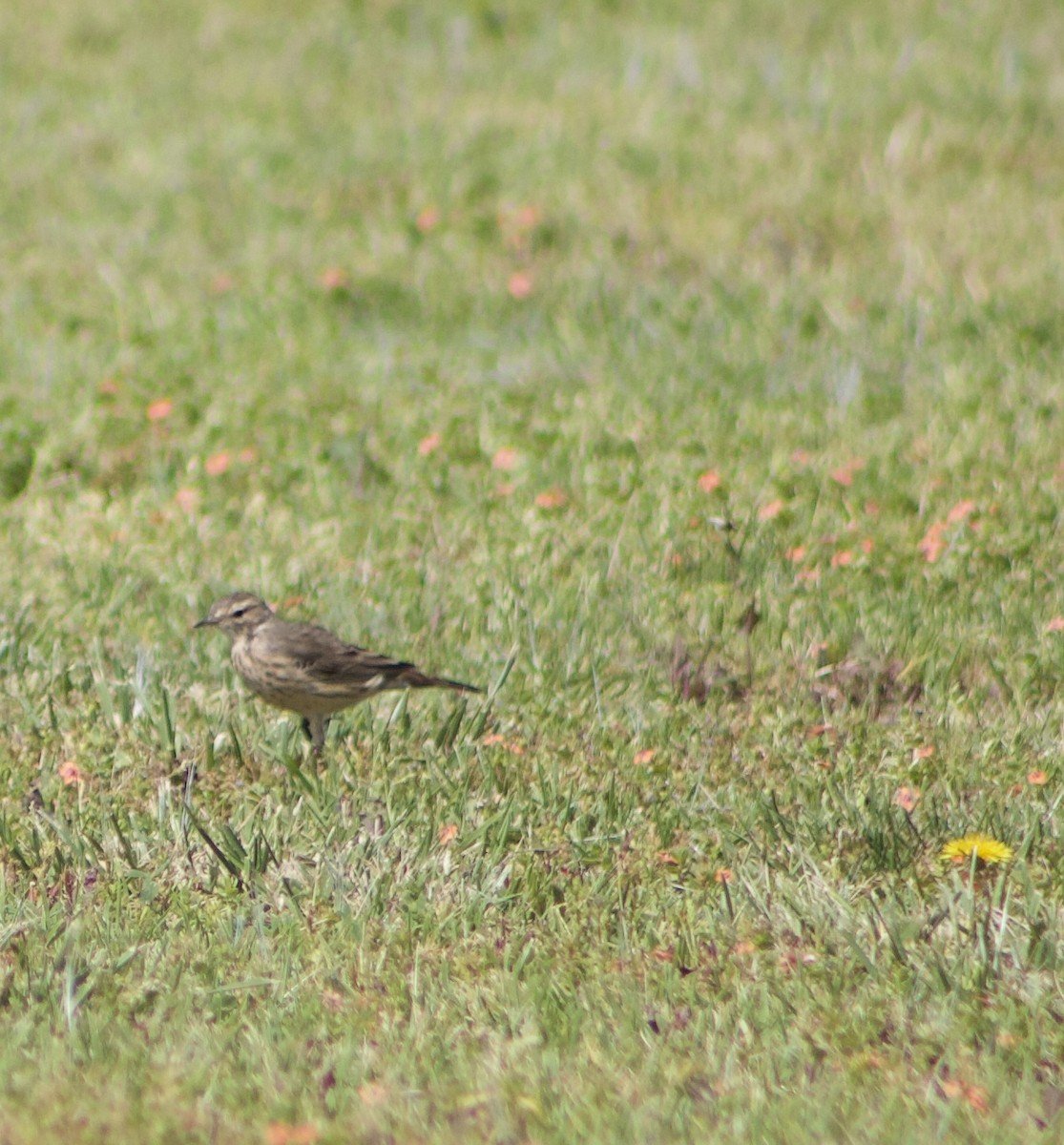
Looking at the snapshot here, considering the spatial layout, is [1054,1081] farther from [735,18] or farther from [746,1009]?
[735,18]

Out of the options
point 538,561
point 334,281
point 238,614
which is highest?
point 334,281

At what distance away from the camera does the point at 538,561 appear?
22.9 ft

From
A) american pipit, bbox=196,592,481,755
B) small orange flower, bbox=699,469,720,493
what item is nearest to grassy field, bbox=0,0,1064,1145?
small orange flower, bbox=699,469,720,493

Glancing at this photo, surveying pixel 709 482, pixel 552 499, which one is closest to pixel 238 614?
pixel 552 499

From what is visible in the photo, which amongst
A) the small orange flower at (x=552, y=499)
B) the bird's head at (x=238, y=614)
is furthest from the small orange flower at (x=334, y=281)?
the bird's head at (x=238, y=614)

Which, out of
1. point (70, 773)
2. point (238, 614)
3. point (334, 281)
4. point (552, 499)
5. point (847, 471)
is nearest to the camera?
point (70, 773)

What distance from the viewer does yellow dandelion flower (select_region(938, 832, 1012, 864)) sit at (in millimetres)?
4785

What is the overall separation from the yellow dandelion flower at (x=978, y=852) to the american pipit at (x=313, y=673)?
1.57 m

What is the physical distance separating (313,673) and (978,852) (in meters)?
2.02

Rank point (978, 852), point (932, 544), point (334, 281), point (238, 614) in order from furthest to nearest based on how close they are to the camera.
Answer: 1. point (334, 281)
2. point (932, 544)
3. point (238, 614)
4. point (978, 852)

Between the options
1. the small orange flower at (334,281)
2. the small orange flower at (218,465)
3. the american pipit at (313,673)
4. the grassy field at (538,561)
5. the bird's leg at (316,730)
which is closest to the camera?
the grassy field at (538,561)

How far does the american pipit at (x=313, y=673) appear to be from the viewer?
18.1 ft

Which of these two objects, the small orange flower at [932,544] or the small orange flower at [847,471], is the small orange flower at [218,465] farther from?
the small orange flower at [932,544]

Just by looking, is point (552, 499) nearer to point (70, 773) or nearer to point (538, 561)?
point (538, 561)
